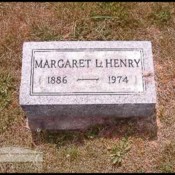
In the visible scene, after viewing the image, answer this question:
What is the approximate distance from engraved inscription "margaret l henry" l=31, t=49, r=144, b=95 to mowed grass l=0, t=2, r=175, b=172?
0.64 meters

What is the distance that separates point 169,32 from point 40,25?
1.83 metres

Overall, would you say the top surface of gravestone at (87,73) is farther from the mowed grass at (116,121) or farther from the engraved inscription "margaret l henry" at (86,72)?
the mowed grass at (116,121)

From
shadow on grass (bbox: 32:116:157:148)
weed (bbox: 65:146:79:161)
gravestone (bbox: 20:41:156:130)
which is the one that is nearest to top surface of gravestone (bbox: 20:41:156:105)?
gravestone (bbox: 20:41:156:130)

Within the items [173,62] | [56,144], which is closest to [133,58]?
[173,62]

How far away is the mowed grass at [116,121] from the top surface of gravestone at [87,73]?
60cm

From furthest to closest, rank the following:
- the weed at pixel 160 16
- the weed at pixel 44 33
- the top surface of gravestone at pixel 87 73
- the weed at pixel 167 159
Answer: the weed at pixel 160 16 < the weed at pixel 44 33 < the weed at pixel 167 159 < the top surface of gravestone at pixel 87 73

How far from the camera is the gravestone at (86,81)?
518 cm

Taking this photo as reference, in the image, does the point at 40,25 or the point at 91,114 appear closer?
the point at 91,114

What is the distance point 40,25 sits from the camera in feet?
21.2

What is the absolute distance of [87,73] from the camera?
5285 mm

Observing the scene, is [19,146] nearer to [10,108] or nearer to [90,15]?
[10,108]

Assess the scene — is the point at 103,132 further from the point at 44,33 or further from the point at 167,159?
the point at 44,33

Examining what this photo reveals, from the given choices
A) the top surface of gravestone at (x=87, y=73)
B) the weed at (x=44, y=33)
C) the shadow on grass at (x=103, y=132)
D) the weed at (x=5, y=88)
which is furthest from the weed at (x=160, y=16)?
the weed at (x=5, y=88)

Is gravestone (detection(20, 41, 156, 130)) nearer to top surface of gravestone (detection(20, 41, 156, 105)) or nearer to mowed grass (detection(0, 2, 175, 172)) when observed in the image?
top surface of gravestone (detection(20, 41, 156, 105))
